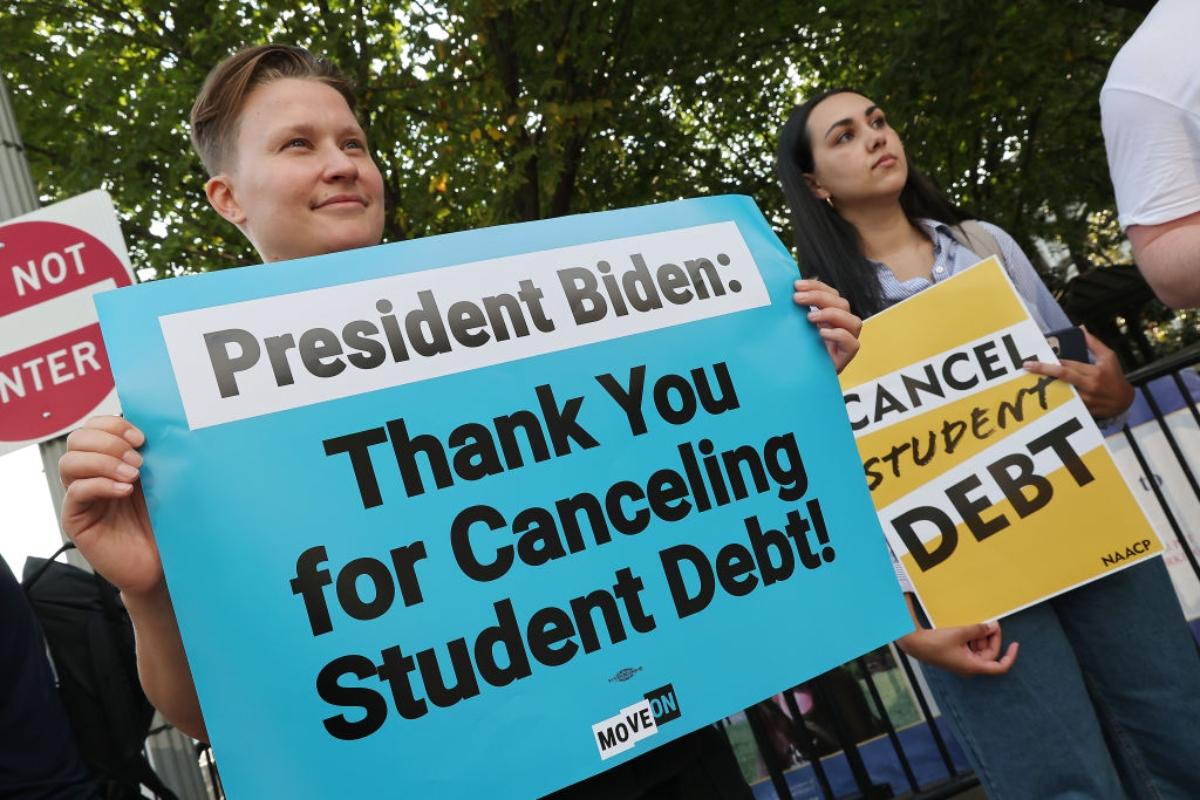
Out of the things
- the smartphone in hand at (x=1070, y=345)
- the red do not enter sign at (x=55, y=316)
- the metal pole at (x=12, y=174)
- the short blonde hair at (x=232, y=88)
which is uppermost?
the metal pole at (x=12, y=174)

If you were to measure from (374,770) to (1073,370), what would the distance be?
1791 mm

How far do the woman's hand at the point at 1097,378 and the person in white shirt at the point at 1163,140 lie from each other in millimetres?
468

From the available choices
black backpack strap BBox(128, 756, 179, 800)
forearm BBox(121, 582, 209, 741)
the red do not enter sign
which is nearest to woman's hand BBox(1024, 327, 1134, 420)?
forearm BBox(121, 582, 209, 741)

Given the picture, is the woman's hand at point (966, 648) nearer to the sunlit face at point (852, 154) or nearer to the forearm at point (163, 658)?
the sunlit face at point (852, 154)

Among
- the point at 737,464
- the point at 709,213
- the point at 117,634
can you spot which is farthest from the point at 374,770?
the point at 117,634

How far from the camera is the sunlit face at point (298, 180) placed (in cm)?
171

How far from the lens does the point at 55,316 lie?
3244 mm

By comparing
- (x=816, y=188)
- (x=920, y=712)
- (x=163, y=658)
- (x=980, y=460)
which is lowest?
(x=920, y=712)

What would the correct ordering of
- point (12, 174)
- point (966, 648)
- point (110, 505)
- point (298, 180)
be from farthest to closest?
point (12, 174) < point (966, 648) < point (298, 180) < point (110, 505)

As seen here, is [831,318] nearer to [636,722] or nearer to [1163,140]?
[1163,140]

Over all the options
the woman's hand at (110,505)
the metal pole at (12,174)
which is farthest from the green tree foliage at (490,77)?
the woman's hand at (110,505)

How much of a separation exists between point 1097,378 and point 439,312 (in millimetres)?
1607

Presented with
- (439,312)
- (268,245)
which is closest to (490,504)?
(439,312)

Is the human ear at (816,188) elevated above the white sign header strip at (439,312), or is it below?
above
